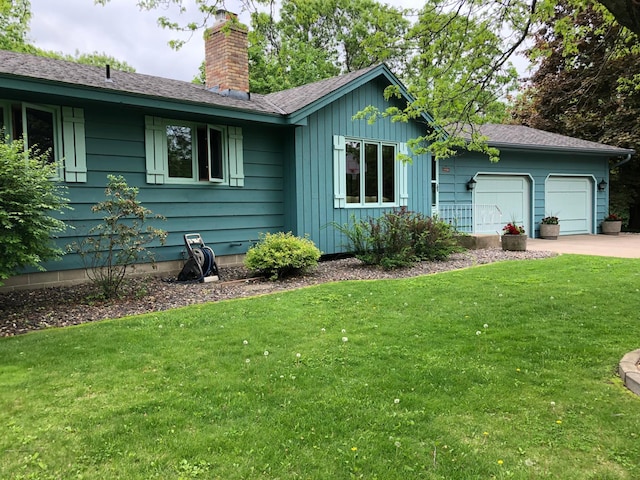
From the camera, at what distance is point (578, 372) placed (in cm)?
322

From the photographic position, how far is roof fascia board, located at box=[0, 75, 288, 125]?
5742mm

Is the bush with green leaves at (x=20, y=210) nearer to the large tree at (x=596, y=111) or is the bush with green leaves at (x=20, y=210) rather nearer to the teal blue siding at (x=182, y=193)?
the teal blue siding at (x=182, y=193)

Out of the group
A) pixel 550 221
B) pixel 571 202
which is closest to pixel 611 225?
pixel 571 202

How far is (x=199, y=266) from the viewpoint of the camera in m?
7.16

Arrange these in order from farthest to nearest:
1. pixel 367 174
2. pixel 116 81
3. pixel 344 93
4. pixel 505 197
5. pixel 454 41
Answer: pixel 505 197 < pixel 367 174 < pixel 344 93 < pixel 116 81 < pixel 454 41

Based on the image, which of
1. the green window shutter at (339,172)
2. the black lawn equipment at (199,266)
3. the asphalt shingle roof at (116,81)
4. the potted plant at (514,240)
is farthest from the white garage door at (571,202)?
the black lawn equipment at (199,266)

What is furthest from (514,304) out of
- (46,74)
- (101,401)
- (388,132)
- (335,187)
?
(46,74)

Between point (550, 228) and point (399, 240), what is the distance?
8.17 metres

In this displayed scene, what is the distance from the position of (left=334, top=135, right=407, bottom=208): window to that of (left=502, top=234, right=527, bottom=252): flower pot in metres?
2.53

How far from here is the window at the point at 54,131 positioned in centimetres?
623

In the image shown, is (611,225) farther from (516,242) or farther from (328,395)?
(328,395)

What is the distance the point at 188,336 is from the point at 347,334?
1473mm

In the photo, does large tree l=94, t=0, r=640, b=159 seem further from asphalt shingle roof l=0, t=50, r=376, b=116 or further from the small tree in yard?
the small tree in yard

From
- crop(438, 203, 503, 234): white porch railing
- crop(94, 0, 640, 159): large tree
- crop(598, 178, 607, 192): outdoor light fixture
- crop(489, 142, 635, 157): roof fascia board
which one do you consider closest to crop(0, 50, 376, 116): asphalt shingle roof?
crop(94, 0, 640, 159): large tree
